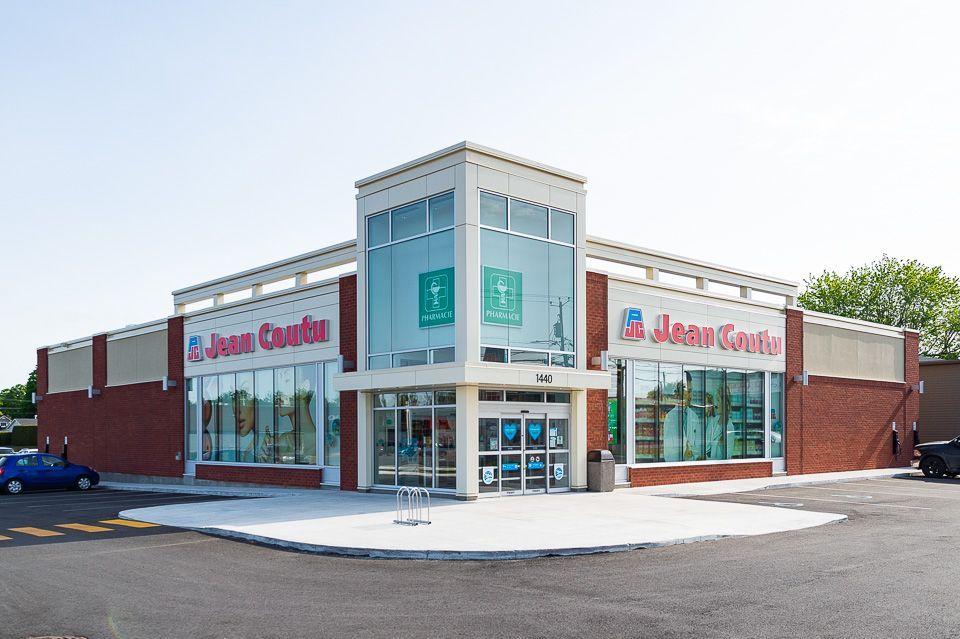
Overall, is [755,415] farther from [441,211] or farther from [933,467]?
[441,211]

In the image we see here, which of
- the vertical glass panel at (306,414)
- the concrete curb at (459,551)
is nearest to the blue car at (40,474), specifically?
the vertical glass panel at (306,414)

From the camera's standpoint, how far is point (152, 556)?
13.6 m

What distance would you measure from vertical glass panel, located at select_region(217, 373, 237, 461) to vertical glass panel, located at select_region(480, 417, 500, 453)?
11.8 meters

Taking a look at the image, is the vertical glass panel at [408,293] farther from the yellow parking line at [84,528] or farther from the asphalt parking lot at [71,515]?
the yellow parking line at [84,528]

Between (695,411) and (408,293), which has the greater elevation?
(408,293)

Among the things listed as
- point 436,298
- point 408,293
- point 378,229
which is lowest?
point 436,298

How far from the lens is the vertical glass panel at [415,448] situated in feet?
74.5

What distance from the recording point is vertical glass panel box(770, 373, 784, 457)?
3034cm

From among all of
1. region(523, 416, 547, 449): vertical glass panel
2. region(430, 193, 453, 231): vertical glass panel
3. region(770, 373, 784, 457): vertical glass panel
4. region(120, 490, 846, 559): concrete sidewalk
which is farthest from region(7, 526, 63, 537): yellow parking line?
region(770, 373, 784, 457): vertical glass panel

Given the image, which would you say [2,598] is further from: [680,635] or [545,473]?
[545,473]

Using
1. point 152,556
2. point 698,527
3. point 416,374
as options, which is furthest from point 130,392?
point 698,527

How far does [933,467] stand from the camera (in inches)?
1255

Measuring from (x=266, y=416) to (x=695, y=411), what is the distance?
1355 centimetres

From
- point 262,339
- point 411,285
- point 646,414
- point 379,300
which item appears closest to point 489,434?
point 411,285
